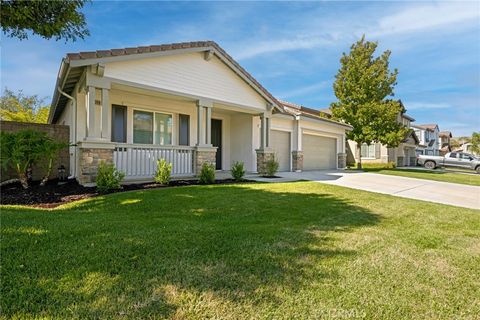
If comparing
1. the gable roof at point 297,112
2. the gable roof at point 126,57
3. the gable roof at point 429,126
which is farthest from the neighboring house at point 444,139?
the gable roof at point 126,57

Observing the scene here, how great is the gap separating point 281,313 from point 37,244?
3.09 meters

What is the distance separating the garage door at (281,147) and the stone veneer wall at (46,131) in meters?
9.26

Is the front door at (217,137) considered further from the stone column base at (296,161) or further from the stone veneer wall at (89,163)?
the stone veneer wall at (89,163)

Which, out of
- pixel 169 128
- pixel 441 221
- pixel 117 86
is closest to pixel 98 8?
pixel 117 86

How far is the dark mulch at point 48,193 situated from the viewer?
625 centimetres

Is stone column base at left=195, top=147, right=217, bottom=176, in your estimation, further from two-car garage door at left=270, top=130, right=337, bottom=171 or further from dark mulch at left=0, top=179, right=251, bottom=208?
two-car garage door at left=270, top=130, right=337, bottom=171

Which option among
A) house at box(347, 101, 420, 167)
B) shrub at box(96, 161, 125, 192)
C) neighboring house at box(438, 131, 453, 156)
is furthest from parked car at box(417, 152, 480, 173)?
neighboring house at box(438, 131, 453, 156)

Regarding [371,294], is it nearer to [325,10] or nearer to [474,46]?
[325,10]

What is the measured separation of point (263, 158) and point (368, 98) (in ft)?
39.1

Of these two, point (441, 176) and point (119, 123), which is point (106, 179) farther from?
point (441, 176)

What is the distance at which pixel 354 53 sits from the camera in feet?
66.8

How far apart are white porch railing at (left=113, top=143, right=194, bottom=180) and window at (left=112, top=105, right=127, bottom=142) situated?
1536 millimetres

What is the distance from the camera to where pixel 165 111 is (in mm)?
11406

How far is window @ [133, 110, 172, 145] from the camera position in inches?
427
